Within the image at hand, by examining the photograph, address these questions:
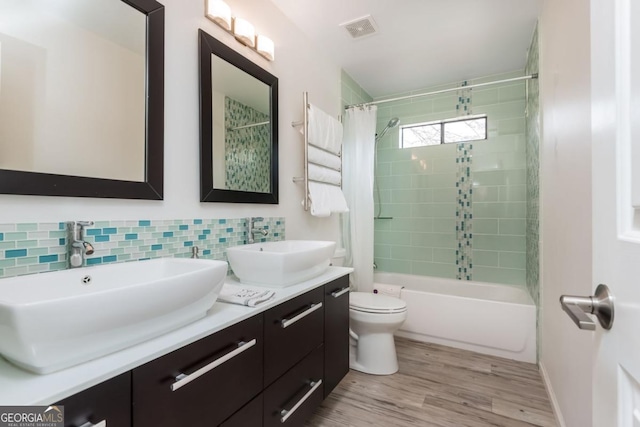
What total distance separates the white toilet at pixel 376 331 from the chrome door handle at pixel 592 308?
160cm

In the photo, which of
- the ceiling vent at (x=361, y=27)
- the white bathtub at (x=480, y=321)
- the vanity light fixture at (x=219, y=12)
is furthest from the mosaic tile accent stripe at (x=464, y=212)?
the vanity light fixture at (x=219, y=12)

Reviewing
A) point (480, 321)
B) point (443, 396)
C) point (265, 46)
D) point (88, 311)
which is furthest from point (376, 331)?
point (265, 46)

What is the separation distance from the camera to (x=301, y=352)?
53.4 inches

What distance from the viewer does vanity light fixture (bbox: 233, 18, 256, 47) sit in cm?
161

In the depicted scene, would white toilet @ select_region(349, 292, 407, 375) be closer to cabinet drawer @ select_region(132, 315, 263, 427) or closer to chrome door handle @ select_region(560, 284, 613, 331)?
cabinet drawer @ select_region(132, 315, 263, 427)

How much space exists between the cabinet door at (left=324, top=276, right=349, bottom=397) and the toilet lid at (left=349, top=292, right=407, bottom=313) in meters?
0.34

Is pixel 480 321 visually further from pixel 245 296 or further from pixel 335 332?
pixel 245 296

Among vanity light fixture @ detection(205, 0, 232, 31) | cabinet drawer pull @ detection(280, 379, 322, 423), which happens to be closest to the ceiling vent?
vanity light fixture @ detection(205, 0, 232, 31)

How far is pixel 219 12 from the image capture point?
1479 millimetres

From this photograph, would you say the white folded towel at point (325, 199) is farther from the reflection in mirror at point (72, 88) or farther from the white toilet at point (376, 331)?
the reflection in mirror at point (72, 88)

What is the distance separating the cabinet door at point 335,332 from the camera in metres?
1.58

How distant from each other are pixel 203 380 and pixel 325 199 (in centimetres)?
150

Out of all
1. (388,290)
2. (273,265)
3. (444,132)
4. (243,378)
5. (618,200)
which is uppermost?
(444,132)

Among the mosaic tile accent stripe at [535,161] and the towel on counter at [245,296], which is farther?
the mosaic tile accent stripe at [535,161]
